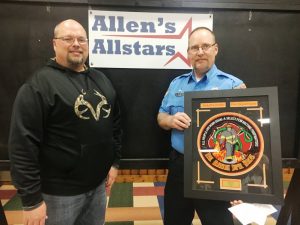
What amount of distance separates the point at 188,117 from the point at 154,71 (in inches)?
22.4

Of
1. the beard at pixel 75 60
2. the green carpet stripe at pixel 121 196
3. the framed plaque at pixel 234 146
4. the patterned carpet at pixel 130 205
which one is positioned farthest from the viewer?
the green carpet stripe at pixel 121 196

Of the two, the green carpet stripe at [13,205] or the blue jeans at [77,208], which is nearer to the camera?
the blue jeans at [77,208]

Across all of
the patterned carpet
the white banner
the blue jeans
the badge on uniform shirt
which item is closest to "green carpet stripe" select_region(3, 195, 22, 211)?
the patterned carpet

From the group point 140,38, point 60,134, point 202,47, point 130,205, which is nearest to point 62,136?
point 60,134

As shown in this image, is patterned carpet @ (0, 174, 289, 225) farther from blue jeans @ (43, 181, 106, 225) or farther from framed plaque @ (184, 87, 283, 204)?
framed plaque @ (184, 87, 283, 204)

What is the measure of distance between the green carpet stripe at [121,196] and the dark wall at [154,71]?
164cm

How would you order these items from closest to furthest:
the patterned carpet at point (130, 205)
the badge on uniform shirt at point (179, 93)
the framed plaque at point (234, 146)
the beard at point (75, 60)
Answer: the framed plaque at point (234, 146), the beard at point (75, 60), the badge on uniform shirt at point (179, 93), the patterned carpet at point (130, 205)

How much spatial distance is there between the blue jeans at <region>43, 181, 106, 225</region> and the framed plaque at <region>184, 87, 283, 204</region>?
0.62 metres

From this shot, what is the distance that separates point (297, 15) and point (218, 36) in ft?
1.82

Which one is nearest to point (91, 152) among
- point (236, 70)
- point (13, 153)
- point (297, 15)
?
point (13, 153)

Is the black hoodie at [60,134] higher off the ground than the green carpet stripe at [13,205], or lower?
higher

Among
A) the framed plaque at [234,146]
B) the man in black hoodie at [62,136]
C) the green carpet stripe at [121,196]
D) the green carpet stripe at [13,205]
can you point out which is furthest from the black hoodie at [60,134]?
the green carpet stripe at [13,205]

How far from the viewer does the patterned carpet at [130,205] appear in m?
3.05

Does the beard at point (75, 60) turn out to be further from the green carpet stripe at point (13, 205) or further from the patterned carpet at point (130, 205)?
the green carpet stripe at point (13, 205)
